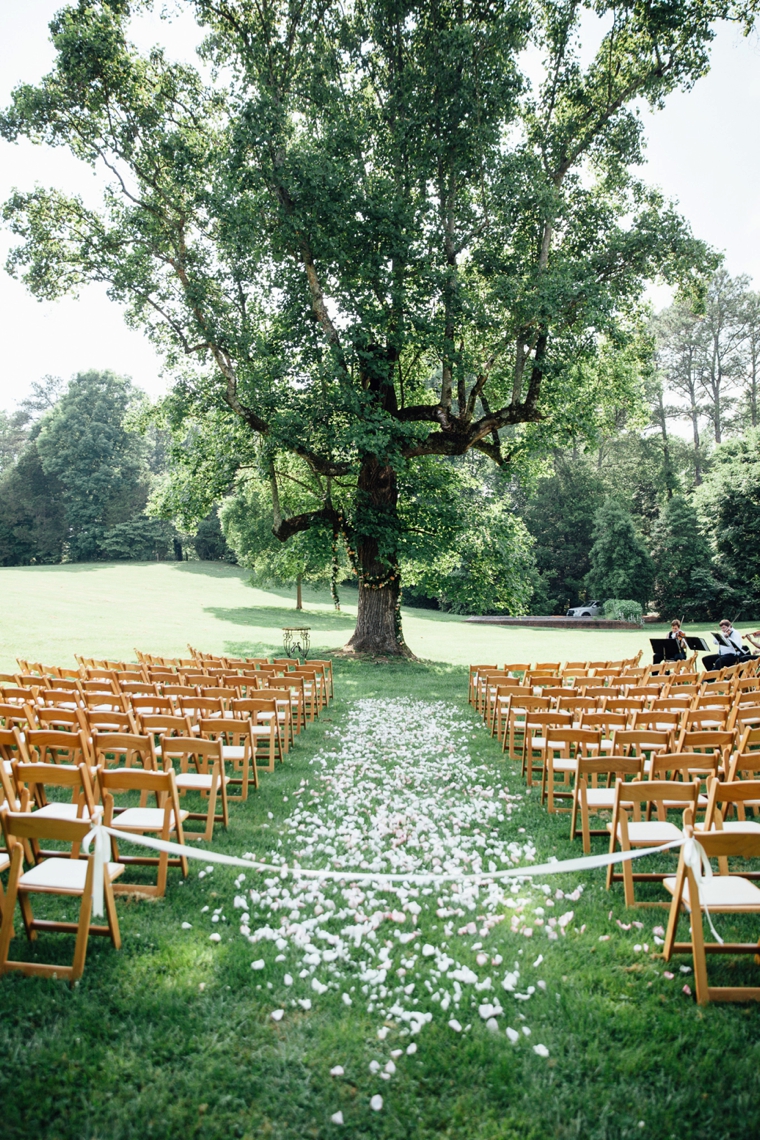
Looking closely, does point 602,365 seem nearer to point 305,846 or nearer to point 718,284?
point 305,846

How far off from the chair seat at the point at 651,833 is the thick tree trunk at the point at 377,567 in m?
14.1

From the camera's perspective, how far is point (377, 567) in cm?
2014

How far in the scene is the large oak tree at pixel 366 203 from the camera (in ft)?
50.0

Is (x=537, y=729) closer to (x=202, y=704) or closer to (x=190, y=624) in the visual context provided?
(x=202, y=704)

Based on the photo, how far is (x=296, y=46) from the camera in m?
16.2

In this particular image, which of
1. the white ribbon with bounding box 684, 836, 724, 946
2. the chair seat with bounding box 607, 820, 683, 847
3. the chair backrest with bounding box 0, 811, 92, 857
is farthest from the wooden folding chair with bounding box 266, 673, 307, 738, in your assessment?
the white ribbon with bounding box 684, 836, 724, 946

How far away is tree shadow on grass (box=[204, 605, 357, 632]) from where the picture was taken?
34812 millimetres

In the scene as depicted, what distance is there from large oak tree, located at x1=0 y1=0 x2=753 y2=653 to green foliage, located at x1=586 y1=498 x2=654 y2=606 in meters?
28.3

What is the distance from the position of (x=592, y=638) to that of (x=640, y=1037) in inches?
1175

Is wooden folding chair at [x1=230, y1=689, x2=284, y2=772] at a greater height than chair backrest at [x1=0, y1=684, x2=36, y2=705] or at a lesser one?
lesser

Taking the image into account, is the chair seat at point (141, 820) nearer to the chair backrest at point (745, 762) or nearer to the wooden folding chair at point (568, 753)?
the wooden folding chair at point (568, 753)

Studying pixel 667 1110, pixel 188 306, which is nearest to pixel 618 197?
pixel 188 306

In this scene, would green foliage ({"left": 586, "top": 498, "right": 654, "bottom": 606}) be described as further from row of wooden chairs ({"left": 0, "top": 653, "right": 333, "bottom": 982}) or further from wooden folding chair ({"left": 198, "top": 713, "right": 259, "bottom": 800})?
wooden folding chair ({"left": 198, "top": 713, "right": 259, "bottom": 800})

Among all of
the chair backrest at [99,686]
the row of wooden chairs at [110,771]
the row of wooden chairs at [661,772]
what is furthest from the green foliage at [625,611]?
the chair backrest at [99,686]
